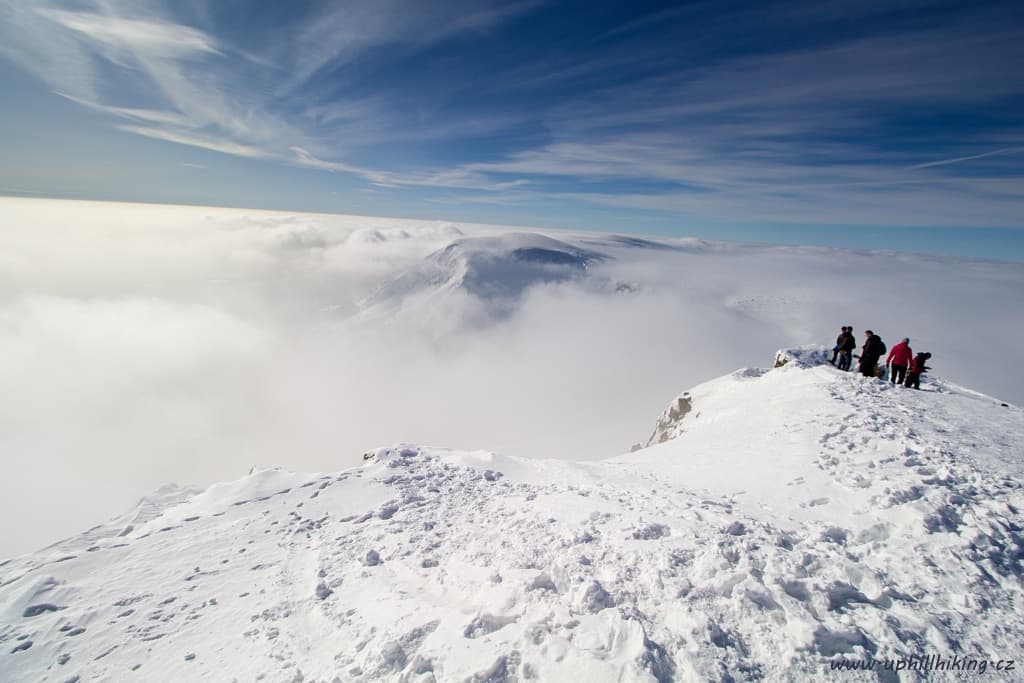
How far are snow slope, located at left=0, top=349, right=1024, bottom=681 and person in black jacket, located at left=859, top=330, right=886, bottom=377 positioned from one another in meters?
5.62

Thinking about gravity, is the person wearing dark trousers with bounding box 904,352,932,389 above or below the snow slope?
above

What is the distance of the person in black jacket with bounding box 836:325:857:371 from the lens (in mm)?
20250

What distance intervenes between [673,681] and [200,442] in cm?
24893

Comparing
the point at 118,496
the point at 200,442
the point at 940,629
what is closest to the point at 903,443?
the point at 940,629

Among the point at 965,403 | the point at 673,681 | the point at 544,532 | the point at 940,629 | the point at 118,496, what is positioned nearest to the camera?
the point at 673,681

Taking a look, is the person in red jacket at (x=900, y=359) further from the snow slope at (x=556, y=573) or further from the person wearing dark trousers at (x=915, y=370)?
the snow slope at (x=556, y=573)

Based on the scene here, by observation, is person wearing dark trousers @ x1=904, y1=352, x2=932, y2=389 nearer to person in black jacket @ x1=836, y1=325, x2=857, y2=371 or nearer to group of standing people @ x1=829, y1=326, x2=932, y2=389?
group of standing people @ x1=829, y1=326, x2=932, y2=389

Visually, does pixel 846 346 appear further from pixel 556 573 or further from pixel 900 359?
pixel 556 573

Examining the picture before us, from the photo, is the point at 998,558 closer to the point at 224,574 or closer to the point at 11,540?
the point at 224,574

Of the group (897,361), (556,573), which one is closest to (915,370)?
(897,361)

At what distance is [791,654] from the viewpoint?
5.36 metres

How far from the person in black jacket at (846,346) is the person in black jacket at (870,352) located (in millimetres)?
2147

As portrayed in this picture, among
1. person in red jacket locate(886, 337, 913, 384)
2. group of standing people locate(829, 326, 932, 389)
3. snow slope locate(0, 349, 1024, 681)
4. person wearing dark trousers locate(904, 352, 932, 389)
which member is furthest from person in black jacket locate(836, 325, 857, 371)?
snow slope locate(0, 349, 1024, 681)

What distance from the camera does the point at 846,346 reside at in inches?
798
